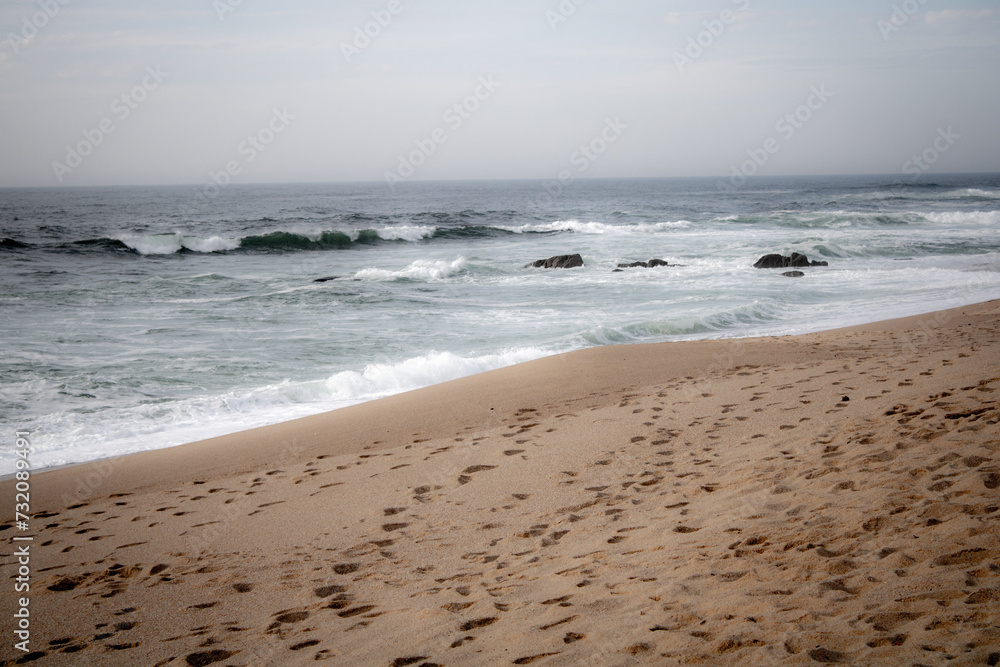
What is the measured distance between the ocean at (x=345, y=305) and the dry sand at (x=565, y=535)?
7.38 ft

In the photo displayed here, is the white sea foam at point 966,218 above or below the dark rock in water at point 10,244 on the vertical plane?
below

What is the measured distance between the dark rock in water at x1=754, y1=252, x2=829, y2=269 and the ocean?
76cm

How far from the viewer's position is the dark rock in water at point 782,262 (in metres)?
21.4

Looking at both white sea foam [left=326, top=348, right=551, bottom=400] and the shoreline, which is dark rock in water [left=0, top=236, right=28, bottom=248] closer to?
white sea foam [left=326, top=348, right=551, bottom=400]

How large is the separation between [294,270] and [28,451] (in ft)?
56.3

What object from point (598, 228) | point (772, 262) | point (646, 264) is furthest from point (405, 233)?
point (772, 262)

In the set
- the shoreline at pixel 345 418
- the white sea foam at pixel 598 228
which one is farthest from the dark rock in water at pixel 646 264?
the white sea foam at pixel 598 228

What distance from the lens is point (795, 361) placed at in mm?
8156

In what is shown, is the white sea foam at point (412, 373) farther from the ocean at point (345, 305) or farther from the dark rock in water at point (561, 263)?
the dark rock in water at point (561, 263)

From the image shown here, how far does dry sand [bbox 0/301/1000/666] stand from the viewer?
8.70 ft

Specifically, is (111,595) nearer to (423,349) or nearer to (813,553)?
(813,553)

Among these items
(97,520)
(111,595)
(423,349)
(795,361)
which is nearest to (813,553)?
(111,595)

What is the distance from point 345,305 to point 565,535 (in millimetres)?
13066

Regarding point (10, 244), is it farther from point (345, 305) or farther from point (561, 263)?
point (561, 263)
